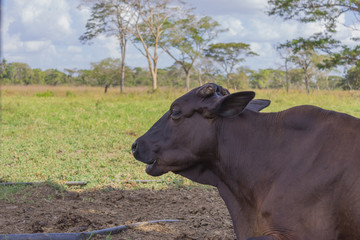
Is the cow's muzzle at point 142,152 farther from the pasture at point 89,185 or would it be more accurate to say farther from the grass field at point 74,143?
the grass field at point 74,143

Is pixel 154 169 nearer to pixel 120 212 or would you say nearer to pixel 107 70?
pixel 120 212

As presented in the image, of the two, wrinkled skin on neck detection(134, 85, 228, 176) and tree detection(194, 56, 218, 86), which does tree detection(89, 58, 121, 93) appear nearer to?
tree detection(194, 56, 218, 86)

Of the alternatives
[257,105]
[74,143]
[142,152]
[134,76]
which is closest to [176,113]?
[142,152]

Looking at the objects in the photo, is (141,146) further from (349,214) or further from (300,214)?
(349,214)

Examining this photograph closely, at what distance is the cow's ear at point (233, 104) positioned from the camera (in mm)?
2207

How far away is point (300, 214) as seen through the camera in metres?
1.95

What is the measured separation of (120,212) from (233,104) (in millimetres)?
2667

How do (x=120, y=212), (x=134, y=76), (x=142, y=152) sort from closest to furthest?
(x=142, y=152) < (x=120, y=212) < (x=134, y=76)

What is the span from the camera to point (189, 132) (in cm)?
238

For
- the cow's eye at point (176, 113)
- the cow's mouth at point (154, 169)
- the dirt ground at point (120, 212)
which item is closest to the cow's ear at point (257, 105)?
the cow's eye at point (176, 113)

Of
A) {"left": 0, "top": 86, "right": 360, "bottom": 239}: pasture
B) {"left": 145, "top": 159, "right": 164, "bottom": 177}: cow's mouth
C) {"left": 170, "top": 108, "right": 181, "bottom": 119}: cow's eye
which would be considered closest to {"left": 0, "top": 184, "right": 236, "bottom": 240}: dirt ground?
{"left": 0, "top": 86, "right": 360, "bottom": 239}: pasture

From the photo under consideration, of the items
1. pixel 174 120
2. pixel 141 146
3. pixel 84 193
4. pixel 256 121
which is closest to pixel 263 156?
pixel 256 121

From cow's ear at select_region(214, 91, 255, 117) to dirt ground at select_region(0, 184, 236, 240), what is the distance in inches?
63.5

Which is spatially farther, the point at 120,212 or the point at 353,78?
the point at 353,78
